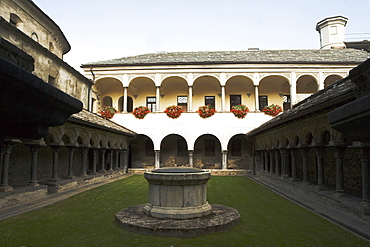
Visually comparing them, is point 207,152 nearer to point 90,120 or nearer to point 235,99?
point 235,99

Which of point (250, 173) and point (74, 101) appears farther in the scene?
point (250, 173)

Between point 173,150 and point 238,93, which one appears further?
point 238,93

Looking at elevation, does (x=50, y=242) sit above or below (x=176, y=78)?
below

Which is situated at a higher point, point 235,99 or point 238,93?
point 238,93

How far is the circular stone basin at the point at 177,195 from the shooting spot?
6492 millimetres

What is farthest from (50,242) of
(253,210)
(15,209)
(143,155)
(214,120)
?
(143,155)

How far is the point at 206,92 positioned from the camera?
25.8m

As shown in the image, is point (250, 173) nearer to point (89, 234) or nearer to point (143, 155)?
point (143, 155)

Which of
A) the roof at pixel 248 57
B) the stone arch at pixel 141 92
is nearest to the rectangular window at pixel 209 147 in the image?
the stone arch at pixel 141 92

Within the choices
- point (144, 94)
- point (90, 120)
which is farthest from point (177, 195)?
point (144, 94)

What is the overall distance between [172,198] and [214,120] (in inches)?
644

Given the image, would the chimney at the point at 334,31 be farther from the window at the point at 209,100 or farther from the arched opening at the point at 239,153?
the arched opening at the point at 239,153

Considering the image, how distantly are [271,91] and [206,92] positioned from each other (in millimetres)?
5778

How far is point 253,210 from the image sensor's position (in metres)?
8.49
